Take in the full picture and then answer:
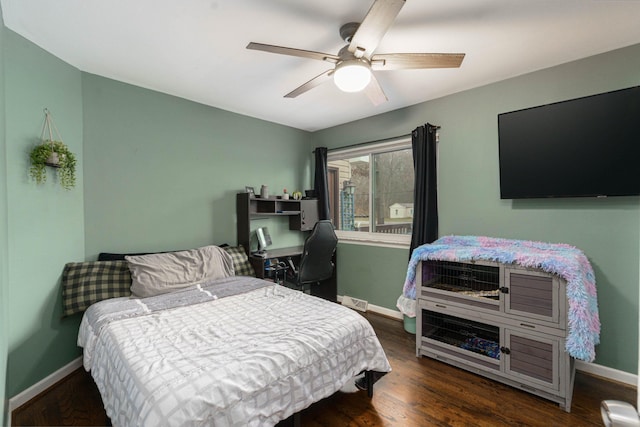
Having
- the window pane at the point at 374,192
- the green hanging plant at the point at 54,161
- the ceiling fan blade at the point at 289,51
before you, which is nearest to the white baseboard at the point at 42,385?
the green hanging plant at the point at 54,161

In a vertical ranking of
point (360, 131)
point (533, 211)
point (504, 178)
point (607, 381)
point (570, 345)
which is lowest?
point (607, 381)

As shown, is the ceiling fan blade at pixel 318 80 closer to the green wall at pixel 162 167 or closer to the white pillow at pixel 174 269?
the green wall at pixel 162 167

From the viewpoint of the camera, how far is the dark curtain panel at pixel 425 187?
3041 millimetres

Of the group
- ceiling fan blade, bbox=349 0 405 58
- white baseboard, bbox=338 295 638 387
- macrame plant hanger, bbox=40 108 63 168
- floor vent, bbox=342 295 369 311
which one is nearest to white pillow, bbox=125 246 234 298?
macrame plant hanger, bbox=40 108 63 168

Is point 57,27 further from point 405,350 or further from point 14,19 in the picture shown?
point 405,350

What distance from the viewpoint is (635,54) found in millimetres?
2092

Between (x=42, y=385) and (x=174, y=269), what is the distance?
1.15m

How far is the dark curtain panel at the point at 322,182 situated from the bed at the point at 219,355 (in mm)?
1947

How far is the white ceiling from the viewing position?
168 centimetres

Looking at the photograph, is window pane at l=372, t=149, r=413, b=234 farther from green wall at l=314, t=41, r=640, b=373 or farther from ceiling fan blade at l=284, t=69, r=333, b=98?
ceiling fan blade at l=284, t=69, r=333, b=98

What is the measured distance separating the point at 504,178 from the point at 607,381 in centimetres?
176

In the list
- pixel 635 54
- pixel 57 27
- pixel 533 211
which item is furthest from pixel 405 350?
pixel 57 27

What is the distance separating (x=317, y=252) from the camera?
309 centimetres

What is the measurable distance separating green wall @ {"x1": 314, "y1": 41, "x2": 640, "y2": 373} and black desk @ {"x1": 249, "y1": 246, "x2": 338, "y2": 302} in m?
0.79
